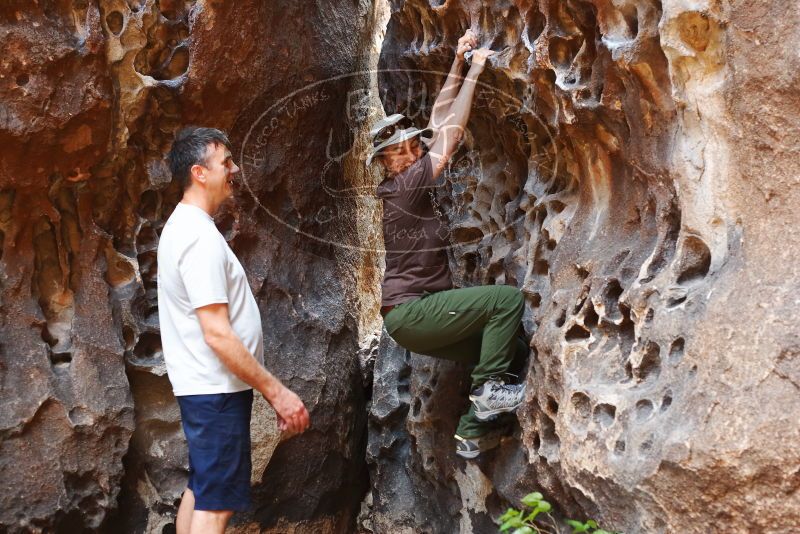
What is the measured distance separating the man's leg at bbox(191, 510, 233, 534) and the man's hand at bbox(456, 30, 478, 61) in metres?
1.86

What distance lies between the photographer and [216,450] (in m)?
2.76

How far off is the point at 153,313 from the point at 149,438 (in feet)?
1.79

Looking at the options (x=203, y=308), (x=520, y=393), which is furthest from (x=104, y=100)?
(x=520, y=393)

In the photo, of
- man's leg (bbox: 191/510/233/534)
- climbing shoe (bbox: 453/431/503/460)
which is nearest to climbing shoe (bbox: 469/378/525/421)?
climbing shoe (bbox: 453/431/503/460)

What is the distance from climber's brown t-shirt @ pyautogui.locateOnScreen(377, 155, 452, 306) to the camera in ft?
10.7

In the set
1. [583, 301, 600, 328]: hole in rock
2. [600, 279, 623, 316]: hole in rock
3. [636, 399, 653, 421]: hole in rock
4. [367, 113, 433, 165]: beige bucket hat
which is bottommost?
[636, 399, 653, 421]: hole in rock

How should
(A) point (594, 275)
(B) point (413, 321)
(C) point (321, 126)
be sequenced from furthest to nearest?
1. (C) point (321, 126)
2. (B) point (413, 321)
3. (A) point (594, 275)

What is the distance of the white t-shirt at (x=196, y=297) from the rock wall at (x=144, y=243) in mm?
1048

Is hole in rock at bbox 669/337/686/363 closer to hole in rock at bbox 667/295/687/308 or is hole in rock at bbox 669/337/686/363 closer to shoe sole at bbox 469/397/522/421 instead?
hole in rock at bbox 667/295/687/308

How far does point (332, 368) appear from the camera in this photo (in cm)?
438

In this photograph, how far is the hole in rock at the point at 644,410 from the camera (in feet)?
8.43

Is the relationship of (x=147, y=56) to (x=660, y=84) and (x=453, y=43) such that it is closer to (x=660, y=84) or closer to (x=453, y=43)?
(x=453, y=43)

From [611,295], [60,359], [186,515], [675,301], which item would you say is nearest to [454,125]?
[611,295]

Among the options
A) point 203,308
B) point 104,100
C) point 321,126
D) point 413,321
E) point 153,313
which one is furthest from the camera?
point 321,126
